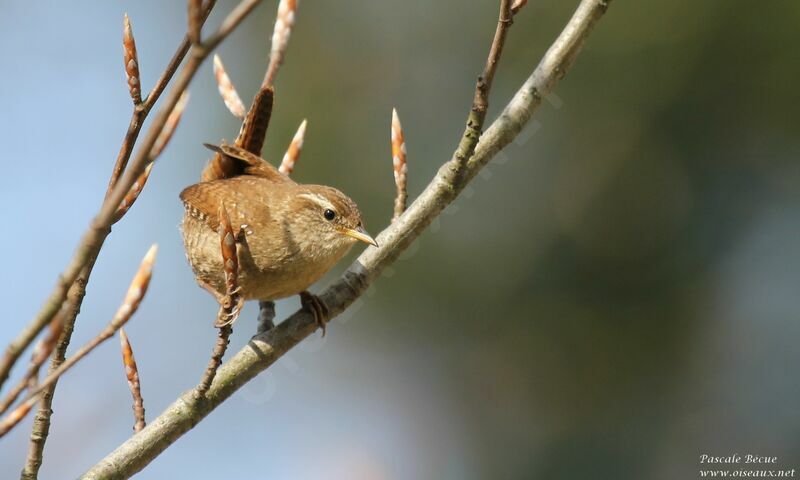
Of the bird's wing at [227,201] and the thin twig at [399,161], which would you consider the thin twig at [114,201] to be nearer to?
the thin twig at [399,161]

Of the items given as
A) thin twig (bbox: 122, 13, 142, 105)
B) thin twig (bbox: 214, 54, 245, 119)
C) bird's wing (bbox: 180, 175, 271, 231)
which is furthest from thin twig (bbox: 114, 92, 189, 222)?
bird's wing (bbox: 180, 175, 271, 231)

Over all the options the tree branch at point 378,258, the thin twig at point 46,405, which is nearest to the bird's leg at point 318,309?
the tree branch at point 378,258

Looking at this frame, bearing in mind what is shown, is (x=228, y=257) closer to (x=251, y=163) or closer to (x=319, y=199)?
(x=319, y=199)

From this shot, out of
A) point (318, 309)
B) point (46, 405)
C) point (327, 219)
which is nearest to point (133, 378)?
point (46, 405)

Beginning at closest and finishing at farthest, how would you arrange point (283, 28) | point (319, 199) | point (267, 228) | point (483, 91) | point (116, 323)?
point (116, 323)
point (283, 28)
point (483, 91)
point (267, 228)
point (319, 199)

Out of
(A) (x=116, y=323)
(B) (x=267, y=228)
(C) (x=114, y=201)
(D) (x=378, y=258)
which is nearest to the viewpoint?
(C) (x=114, y=201)

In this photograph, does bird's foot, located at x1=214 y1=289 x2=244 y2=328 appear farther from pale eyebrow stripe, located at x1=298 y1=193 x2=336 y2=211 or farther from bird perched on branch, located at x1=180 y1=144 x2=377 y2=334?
pale eyebrow stripe, located at x1=298 y1=193 x2=336 y2=211

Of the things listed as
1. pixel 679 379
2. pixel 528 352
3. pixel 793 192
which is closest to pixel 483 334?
pixel 528 352
